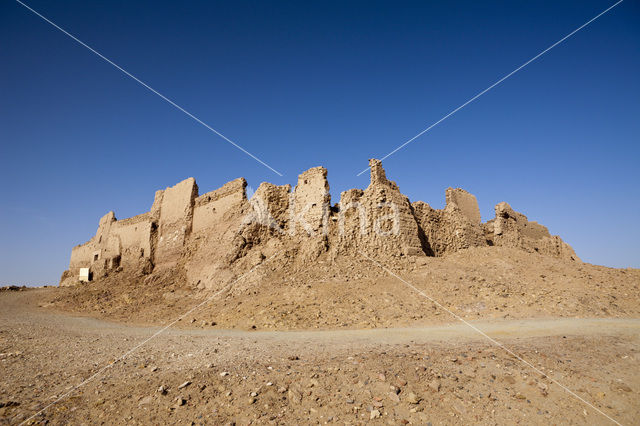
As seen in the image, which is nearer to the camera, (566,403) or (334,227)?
(566,403)

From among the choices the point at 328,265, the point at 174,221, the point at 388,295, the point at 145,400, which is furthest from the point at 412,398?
the point at 174,221

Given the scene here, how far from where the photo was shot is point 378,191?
16344 millimetres

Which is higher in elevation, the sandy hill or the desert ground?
the sandy hill

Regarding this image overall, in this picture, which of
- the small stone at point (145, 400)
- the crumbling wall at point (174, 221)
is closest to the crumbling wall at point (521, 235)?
the crumbling wall at point (174, 221)

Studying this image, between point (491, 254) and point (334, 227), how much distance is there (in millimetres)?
7828

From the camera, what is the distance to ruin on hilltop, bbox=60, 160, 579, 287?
52.3 ft

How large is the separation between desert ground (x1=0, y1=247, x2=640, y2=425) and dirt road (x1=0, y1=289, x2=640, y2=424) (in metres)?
0.02

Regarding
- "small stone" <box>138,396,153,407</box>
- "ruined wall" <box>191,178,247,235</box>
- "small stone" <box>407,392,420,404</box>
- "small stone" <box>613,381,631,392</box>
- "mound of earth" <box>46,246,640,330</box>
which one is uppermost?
"ruined wall" <box>191,178,247,235</box>

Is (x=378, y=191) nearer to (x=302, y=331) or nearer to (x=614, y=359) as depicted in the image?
(x=302, y=331)

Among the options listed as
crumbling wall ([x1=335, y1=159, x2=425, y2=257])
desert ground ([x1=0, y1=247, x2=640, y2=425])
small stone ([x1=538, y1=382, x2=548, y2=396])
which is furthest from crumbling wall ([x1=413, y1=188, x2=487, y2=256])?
small stone ([x1=538, y1=382, x2=548, y2=396])

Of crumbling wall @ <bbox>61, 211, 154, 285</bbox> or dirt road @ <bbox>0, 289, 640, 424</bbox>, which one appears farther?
crumbling wall @ <bbox>61, 211, 154, 285</bbox>

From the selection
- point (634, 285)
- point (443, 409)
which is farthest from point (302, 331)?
point (634, 285)

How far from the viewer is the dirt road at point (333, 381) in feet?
12.8

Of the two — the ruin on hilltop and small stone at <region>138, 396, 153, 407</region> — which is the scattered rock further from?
the ruin on hilltop
